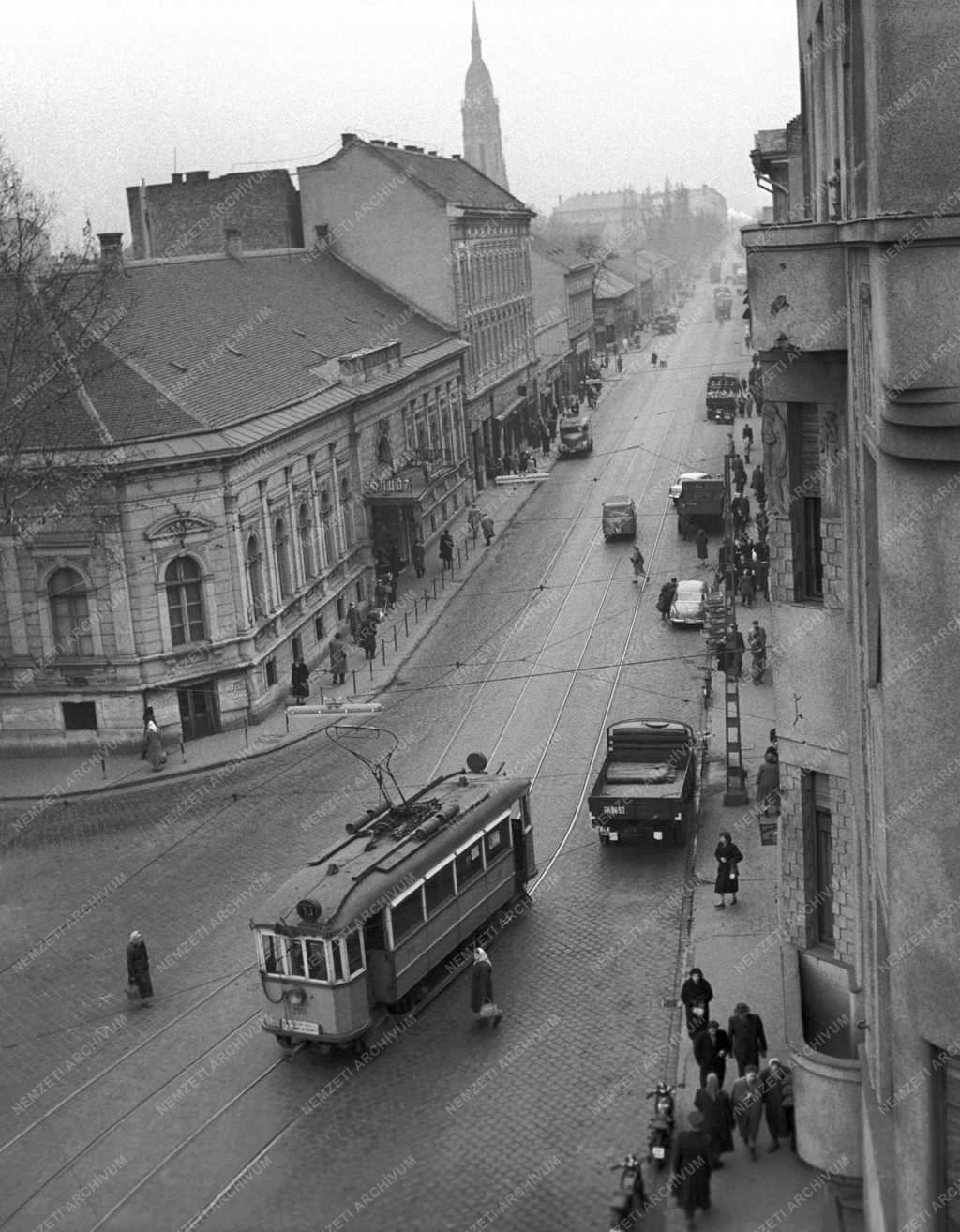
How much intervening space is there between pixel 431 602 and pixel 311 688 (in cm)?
989

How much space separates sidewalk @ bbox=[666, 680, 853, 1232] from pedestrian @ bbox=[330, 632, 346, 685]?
10.7 m

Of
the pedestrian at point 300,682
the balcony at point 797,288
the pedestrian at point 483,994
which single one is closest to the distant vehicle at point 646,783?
the pedestrian at point 483,994

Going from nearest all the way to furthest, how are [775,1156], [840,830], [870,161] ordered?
[870,161] < [840,830] < [775,1156]

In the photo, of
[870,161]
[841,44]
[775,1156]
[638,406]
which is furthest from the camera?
[638,406]

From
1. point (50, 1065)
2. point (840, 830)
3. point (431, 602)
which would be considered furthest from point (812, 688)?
point (431, 602)

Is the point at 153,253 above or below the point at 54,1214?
above

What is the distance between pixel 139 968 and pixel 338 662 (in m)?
20.5

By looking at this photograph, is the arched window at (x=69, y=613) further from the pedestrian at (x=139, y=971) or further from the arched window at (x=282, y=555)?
the pedestrian at (x=139, y=971)

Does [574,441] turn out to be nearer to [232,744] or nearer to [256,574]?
[256,574]

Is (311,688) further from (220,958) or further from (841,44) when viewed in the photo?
(841,44)

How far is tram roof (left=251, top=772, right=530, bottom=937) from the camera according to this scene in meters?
22.9

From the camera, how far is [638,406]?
10438 cm

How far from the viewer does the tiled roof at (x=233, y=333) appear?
138ft

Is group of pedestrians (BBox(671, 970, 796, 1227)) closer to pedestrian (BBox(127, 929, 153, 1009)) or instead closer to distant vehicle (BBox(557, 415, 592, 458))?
pedestrian (BBox(127, 929, 153, 1009))
